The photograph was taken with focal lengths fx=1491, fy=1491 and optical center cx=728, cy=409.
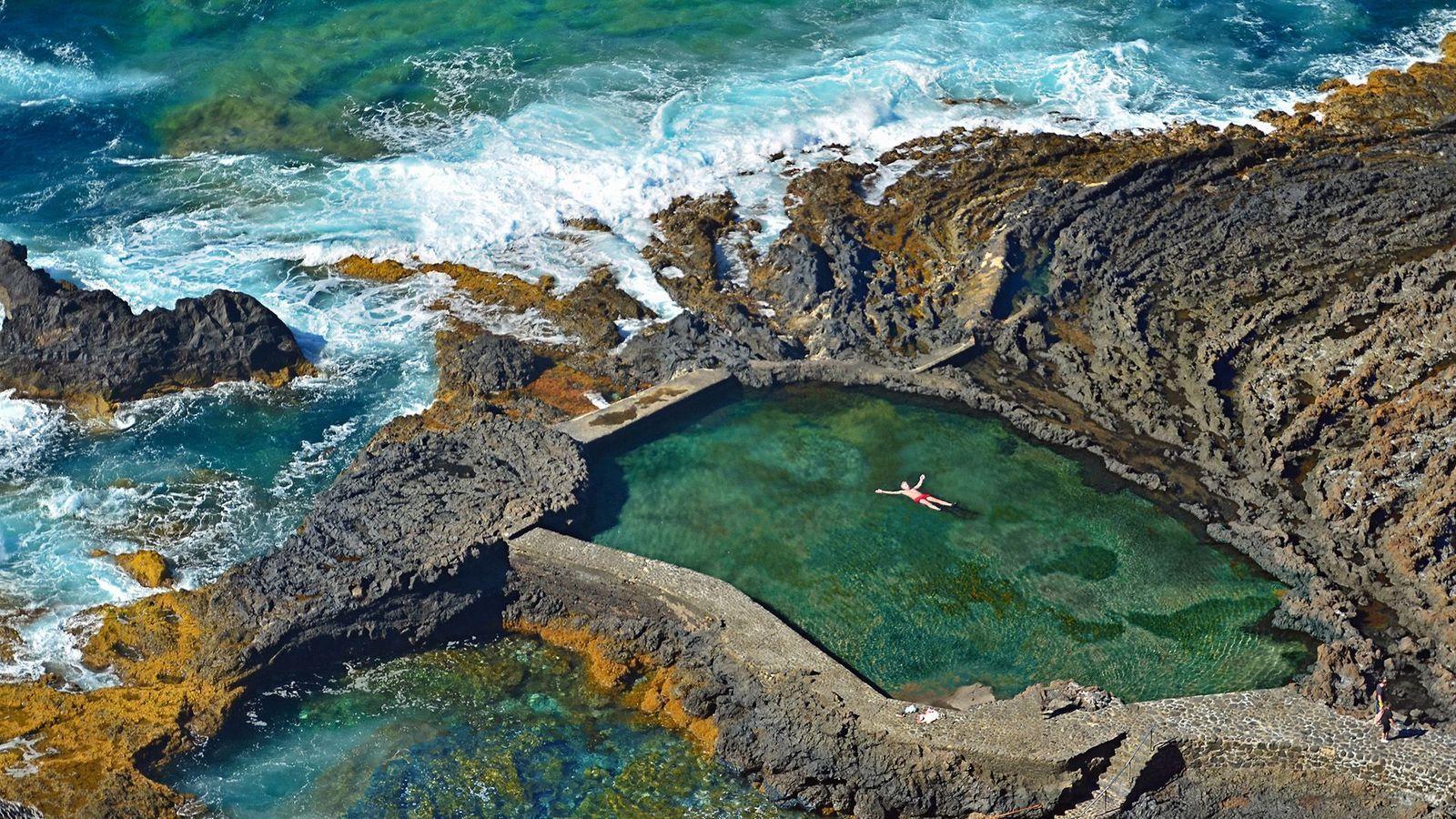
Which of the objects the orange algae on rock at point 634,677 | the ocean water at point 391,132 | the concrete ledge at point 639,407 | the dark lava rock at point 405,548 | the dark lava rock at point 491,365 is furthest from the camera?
the dark lava rock at point 491,365

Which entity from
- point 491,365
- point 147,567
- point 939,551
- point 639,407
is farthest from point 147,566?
point 939,551

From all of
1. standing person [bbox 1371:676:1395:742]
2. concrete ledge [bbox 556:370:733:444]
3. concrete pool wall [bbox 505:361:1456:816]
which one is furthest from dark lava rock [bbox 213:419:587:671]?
standing person [bbox 1371:676:1395:742]

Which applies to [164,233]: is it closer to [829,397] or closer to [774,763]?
[829,397]

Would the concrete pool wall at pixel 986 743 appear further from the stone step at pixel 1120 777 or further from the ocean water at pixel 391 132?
the ocean water at pixel 391 132

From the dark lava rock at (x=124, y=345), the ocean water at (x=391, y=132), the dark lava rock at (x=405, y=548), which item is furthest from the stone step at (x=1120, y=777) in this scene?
the dark lava rock at (x=124, y=345)

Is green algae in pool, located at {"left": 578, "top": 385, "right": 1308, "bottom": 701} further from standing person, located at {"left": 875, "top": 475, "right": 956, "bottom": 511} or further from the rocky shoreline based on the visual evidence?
the rocky shoreline

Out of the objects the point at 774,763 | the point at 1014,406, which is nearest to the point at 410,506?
the point at 774,763
